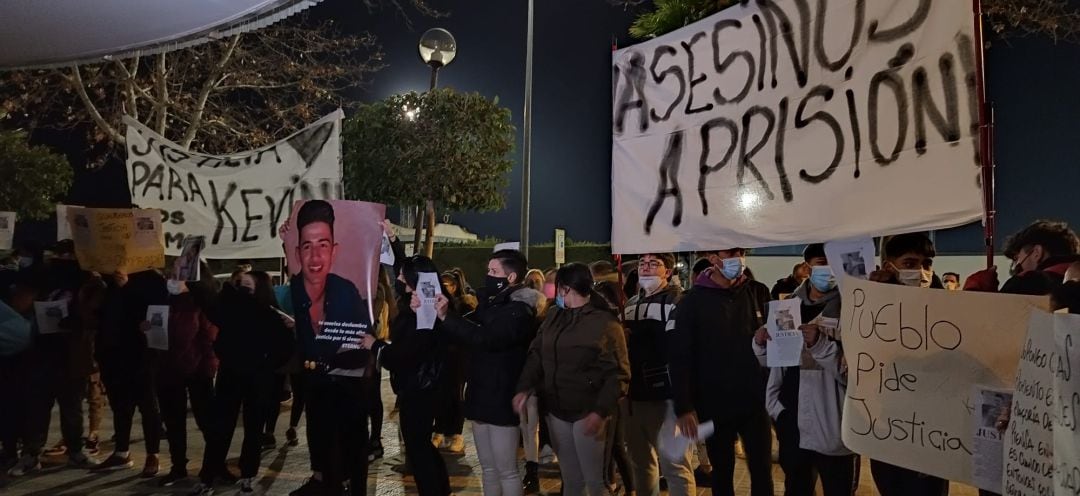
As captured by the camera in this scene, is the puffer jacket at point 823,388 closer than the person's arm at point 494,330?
Yes

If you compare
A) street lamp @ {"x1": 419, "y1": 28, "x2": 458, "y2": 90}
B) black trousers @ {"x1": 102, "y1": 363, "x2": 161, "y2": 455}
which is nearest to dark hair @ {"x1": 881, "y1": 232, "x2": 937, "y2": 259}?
black trousers @ {"x1": 102, "y1": 363, "x2": 161, "y2": 455}

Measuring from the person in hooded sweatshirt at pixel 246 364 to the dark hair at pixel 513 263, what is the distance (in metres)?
2.37

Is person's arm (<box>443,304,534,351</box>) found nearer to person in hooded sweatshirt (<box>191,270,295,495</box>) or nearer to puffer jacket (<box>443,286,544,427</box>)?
puffer jacket (<box>443,286,544,427</box>)

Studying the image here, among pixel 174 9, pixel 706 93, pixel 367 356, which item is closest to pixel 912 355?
pixel 706 93

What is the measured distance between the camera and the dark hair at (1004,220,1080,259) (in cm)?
434

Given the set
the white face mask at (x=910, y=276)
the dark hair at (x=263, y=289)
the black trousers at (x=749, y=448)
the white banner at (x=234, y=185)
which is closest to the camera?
the white face mask at (x=910, y=276)

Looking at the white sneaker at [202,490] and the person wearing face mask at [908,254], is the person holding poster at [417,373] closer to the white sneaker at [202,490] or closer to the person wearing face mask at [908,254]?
the white sneaker at [202,490]

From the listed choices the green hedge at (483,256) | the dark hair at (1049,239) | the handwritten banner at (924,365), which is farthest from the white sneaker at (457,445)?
the green hedge at (483,256)

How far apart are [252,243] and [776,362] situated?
15.2ft

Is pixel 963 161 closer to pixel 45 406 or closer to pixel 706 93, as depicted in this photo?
pixel 706 93

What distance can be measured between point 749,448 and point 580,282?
150cm

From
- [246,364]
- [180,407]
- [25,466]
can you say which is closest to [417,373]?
[246,364]

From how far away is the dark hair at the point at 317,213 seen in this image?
601cm

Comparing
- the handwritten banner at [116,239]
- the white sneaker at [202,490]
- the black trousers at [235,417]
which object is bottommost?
the white sneaker at [202,490]
